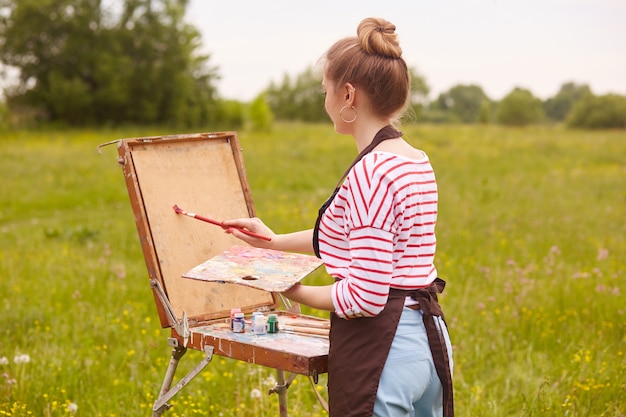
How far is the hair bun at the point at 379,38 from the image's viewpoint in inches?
99.5

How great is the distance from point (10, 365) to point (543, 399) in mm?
3168

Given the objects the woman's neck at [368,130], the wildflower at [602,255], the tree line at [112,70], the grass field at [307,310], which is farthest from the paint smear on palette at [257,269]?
the tree line at [112,70]

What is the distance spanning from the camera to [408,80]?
102 inches

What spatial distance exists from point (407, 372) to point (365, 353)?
0.16m

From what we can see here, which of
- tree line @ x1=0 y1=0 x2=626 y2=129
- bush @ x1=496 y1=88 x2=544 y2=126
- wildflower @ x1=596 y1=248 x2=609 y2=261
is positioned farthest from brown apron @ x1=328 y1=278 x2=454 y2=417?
tree line @ x1=0 y1=0 x2=626 y2=129

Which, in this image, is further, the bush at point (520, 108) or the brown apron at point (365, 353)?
the bush at point (520, 108)

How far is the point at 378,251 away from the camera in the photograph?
2414mm

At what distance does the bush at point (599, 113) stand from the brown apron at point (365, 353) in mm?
32831

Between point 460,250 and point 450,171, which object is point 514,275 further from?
point 450,171

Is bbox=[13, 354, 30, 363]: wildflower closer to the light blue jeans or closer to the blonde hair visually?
the light blue jeans

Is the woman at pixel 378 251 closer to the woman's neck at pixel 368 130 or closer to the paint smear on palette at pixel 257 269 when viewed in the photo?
the woman's neck at pixel 368 130

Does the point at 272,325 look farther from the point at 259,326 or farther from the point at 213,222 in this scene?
the point at 213,222

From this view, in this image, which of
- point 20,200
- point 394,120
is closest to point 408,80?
point 394,120

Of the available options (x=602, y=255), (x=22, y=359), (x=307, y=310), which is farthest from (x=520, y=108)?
(x=22, y=359)
